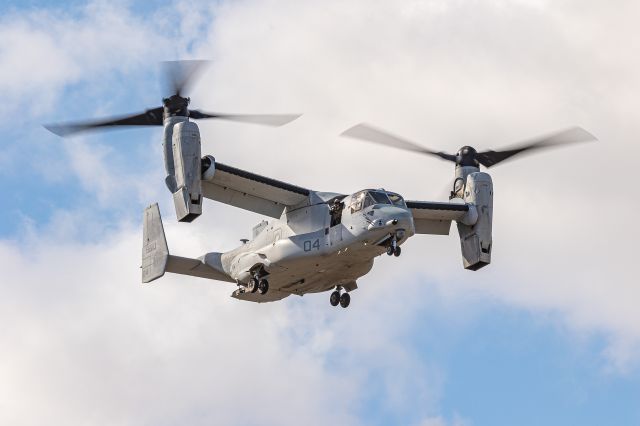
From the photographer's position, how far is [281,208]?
4050cm

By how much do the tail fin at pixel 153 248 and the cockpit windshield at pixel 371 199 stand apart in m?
6.15

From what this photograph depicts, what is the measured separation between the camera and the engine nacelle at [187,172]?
37.4 metres

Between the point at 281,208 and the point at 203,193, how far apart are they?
2.25 meters

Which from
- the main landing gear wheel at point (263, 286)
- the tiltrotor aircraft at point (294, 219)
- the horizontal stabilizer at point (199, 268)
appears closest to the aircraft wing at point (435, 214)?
the tiltrotor aircraft at point (294, 219)

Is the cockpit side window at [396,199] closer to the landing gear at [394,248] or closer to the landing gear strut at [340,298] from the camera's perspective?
the landing gear at [394,248]

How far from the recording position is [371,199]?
37.5 metres

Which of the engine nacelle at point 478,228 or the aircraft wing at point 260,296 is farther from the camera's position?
the engine nacelle at point 478,228

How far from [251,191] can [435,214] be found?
5.84m

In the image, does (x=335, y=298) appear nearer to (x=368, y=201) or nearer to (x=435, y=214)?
(x=368, y=201)

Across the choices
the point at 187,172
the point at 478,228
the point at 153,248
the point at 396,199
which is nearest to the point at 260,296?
the point at 153,248

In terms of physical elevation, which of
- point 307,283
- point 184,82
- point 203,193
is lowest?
point 307,283

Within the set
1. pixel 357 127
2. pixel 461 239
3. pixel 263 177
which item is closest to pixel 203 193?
pixel 263 177

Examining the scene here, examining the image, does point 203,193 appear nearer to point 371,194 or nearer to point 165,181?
point 165,181

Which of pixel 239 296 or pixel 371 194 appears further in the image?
pixel 239 296
